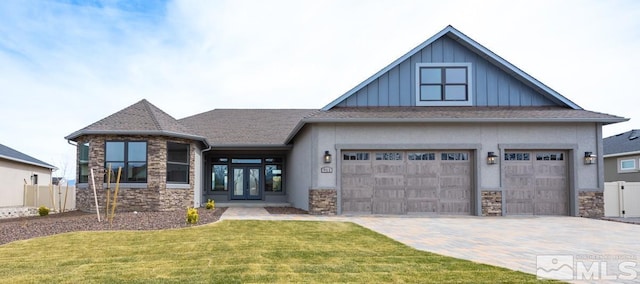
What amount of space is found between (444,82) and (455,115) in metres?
1.82

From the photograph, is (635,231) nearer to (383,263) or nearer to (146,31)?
(383,263)

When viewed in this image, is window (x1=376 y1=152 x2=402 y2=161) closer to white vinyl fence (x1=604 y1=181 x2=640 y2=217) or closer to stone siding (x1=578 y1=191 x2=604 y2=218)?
stone siding (x1=578 y1=191 x2=604 y2=218)

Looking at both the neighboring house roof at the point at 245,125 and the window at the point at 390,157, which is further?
the neighboring house roof at the point at 245,125

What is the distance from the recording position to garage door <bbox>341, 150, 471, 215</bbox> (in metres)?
14.3

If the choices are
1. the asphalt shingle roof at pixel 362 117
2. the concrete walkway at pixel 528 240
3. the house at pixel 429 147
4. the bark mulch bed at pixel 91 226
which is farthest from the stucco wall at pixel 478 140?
the bark mulch bed at pixel 91 226

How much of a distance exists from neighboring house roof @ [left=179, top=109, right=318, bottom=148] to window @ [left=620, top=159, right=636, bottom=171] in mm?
17643

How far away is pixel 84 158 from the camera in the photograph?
A: 15.6m

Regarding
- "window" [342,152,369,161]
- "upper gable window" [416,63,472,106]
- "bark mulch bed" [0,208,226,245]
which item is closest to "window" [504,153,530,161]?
"upper gable window" [416,63,472,106]

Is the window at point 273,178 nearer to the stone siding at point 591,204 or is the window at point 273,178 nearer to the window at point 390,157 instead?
the window at point 390,157

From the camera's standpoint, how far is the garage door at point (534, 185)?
14.3 metres

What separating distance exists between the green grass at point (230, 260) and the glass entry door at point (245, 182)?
12298 mm

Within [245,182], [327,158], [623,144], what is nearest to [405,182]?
[327,158]

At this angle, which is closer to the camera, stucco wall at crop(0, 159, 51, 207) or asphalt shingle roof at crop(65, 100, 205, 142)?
asphalt shingle roof at crop(65, 100, 205, 142)

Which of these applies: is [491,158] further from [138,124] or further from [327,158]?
[138,124]
